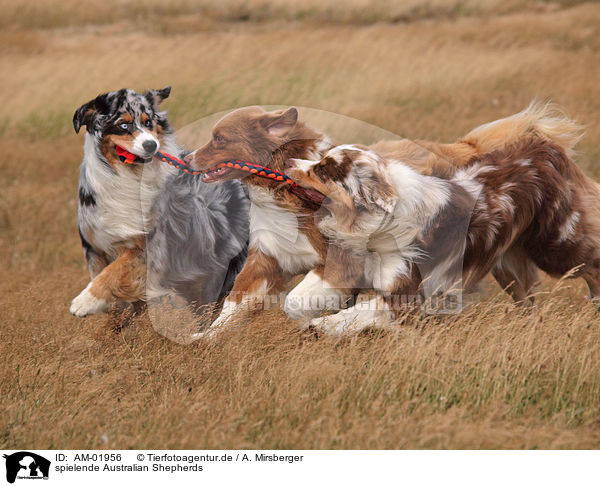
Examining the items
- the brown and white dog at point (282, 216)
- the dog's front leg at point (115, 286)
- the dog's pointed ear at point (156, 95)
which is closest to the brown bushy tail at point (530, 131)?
the brown and white dog at point (282, 216)

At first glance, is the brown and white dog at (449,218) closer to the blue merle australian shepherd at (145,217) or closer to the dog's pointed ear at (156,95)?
the blue merle australian shepherd at (145,217)

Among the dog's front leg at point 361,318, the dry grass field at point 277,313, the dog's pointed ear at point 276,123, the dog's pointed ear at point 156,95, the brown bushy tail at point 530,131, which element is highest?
the dog's pointed ear at point 156,95

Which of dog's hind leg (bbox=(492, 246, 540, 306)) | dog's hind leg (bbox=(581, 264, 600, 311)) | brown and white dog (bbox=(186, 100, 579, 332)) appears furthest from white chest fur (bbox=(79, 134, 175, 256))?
dog's hind leg (bbox=(581, 264, 600, 311))

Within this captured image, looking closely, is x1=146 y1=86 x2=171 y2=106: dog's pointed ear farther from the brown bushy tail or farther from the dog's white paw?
the brown bushy tail

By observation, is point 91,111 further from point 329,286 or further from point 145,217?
point 329,286

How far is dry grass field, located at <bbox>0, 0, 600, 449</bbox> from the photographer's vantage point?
14.7 feet

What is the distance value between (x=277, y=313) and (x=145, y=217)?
1.28 metres

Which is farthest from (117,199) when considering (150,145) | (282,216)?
(282,216)

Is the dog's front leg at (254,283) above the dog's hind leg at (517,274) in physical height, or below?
above

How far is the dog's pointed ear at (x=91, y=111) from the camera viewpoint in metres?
5.63

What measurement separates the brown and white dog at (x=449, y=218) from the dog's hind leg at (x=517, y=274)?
3cm

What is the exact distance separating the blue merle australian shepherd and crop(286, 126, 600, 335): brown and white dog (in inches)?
44.0
